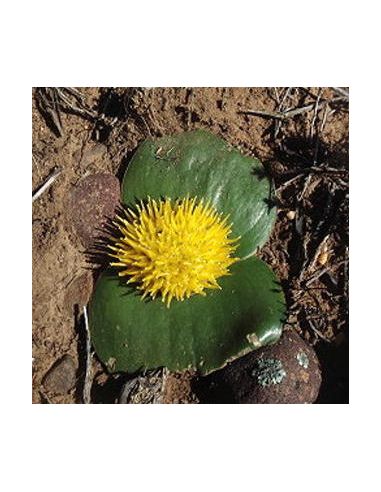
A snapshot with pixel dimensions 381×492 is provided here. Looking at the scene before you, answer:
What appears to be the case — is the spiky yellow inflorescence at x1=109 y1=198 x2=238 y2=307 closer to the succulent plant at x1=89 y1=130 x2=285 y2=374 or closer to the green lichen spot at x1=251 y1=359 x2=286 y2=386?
the succulent plant at x1=89 y1=130 x2=285 y2=374

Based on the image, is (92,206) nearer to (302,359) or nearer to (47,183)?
(47,183)

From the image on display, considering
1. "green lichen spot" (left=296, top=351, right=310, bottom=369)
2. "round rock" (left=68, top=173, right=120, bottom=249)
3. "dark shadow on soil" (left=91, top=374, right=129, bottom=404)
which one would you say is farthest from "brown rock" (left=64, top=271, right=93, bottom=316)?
"green lichen spot" (left=296, top=351, right=310, bottom=369)

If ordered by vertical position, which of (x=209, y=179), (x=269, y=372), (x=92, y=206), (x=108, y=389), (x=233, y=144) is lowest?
(x=108, y=389)

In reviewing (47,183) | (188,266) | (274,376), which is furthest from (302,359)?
(47,183)

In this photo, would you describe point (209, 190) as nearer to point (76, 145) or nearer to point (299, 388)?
point (76, 145)

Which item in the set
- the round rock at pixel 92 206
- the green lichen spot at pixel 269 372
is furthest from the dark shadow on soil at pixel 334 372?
Result: the round rock at pixel 92 206

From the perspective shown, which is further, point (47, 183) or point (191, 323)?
point (47, 183)
